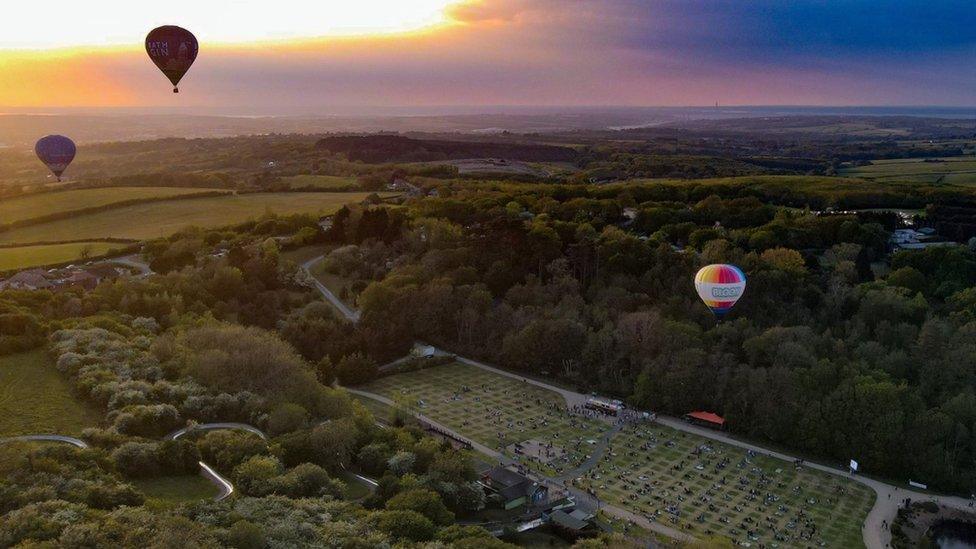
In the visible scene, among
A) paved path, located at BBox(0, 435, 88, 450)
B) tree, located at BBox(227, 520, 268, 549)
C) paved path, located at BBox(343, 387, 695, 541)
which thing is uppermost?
paved path, located at BBox(0, 435, 88, 450)

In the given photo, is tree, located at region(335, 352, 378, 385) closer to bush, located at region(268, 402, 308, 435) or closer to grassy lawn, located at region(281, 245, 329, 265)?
bush, located at region(268, 402, 308, 435)

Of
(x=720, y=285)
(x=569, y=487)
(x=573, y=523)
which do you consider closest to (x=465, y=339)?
(x=720, y=285)

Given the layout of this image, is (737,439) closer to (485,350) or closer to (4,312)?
(485,350)

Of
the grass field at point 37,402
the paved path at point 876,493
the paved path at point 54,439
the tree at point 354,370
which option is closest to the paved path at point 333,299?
the tree at point 354,370

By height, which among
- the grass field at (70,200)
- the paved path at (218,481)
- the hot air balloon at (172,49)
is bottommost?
the paved path at (218,481)

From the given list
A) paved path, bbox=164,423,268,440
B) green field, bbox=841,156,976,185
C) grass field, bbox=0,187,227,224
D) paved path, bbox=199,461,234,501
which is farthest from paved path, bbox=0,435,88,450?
green field, bbox=841,156,976,185

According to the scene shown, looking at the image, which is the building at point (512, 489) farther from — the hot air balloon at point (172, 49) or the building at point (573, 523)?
the hot air balloon at point (172, 49)
